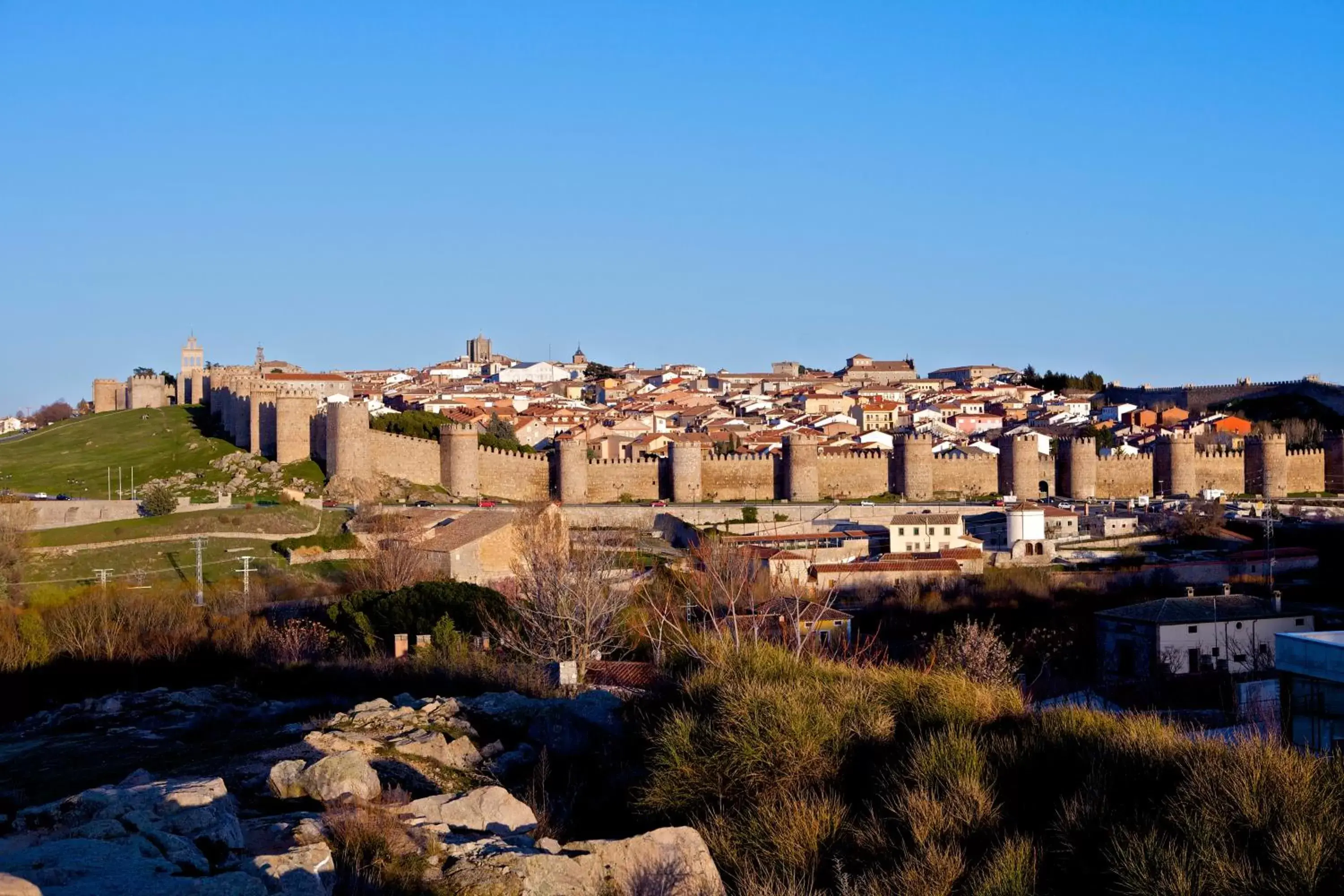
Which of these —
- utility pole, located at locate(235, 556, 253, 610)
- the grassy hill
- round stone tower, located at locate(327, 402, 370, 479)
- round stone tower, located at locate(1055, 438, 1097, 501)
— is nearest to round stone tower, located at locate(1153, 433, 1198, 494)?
round stone tower, located at locate(1055, 438, 1097, 501)

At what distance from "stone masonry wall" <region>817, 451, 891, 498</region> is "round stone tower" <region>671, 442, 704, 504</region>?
3.71m

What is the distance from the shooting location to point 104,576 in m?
27.5

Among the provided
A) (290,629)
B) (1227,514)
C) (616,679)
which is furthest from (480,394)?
(616,679)

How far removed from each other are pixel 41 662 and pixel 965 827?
1449 centimetres

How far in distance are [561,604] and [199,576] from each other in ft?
36.3

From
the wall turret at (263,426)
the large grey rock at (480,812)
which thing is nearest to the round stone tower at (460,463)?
the wall turret at (263,426)

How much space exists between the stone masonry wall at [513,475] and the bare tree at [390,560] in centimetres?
857

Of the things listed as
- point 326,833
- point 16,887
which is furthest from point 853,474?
point 16,887

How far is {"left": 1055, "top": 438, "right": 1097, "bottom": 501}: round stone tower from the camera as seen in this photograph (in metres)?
44.4

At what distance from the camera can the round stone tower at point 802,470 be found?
139ft

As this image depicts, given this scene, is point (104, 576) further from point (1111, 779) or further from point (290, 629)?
point (1111, 779)

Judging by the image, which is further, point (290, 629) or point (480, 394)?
point (480, 394)

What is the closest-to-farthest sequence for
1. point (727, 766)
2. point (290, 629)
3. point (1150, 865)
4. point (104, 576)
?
1. point (1150, 865)
2. point (727, 766)
3. point (290, 629)
4. point (104, 576)

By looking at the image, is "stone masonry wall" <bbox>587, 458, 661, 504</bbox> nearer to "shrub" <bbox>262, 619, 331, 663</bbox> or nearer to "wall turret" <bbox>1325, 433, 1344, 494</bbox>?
"shrub" <bbox>262, 619, 331, 663</bbox>
